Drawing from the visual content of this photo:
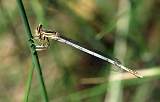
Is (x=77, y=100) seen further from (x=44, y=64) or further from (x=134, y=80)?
(x=44, y=64)

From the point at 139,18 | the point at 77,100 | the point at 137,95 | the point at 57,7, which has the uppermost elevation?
the point at 57,7

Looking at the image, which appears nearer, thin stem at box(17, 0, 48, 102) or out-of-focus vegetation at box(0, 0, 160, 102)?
thin stem at box(17, 0, 48, 102)

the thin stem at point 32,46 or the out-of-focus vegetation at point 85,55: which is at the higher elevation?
the thin stem at point 32,46

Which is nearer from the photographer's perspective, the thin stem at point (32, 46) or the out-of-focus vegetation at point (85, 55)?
the thin stem at point (32, 46)

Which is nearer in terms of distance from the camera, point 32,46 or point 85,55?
point 32,46

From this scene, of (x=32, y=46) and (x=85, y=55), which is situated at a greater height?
(x=32, y=46)

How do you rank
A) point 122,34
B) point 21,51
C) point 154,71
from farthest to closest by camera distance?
1. point 21,51
2. point 122,34
3. point 154,71

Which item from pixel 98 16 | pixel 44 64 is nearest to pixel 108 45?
pixel 98 16

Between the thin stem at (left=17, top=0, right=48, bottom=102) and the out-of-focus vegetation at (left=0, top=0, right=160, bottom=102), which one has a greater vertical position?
the thin stem at (left=17, top=0, right=48, bottom=102)
